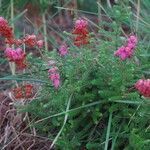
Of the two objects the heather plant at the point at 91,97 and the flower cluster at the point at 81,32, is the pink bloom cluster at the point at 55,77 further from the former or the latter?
the flower cluster at the point at 81,32

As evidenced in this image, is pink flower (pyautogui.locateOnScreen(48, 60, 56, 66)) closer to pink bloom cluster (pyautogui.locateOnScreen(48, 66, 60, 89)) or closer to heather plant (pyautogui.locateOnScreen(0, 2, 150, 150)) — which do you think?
heather plant (pyautogui.locateOnScreen(0, 2, 150, 150))

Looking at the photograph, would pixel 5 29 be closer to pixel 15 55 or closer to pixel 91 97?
pixel 15 55

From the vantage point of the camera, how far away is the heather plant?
167 centimetres

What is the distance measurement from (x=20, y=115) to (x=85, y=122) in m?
0.32

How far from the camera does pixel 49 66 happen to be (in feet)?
6.25

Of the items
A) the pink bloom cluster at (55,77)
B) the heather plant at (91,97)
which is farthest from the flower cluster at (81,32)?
the pink bloom cluster at (55,77)

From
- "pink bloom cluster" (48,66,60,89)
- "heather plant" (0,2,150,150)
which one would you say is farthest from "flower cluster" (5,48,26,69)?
"pink bloom cluster" (48,66,60,89)

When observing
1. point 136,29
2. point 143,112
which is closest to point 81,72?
point 143,112

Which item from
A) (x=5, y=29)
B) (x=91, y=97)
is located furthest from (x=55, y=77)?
(x=5, y=29)

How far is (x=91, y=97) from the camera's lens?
1.74 metres

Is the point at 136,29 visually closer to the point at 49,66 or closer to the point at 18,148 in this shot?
the point at 49,66

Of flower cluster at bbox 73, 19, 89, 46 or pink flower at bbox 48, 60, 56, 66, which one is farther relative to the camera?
pink flower at bbox 48, 60, 56, 66

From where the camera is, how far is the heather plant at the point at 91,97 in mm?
1670

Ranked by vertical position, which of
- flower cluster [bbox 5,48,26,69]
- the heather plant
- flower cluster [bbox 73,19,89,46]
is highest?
flower cluster [bbox 73,19,89,46]
